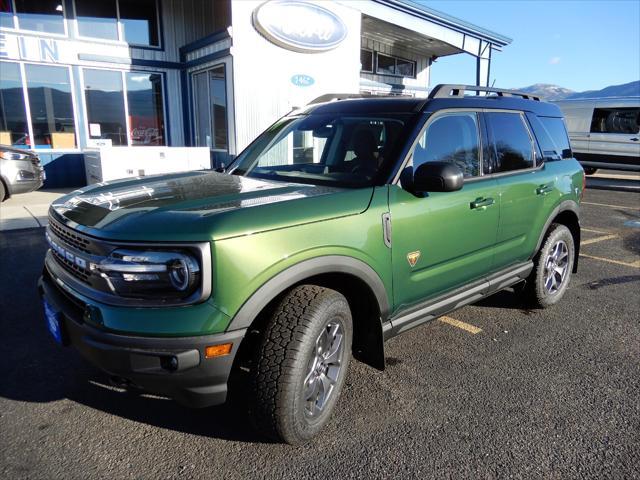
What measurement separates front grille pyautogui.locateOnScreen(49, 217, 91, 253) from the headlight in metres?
0.25

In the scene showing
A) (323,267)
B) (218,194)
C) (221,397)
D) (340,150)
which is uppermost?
(340,150)

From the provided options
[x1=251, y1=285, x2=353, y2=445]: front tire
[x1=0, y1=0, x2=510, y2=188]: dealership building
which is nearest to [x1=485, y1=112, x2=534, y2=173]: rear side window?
[x1=251, y1=285, x2=353, y2=445]: front tire

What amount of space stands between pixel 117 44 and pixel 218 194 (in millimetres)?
11475

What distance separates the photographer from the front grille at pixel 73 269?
2.32m

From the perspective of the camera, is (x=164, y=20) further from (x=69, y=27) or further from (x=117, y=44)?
(x=69, y=27)

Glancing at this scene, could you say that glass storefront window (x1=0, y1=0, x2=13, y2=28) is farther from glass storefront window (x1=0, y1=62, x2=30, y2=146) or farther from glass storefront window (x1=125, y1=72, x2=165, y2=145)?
glass storefront window (x1=125, y1=72, x2=165, y2=145)

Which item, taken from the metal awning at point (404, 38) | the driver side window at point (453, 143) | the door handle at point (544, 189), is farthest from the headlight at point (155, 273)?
the metal awning at point (404, 38)

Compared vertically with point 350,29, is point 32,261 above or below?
below

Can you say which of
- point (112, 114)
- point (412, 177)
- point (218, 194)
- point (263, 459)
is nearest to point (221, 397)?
point (263, 459)

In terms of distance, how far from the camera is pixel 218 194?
2713 mm

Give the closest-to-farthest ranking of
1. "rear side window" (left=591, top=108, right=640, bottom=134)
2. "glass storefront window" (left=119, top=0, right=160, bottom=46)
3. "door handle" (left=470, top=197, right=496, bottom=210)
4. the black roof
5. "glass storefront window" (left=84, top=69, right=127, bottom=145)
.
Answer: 1. the black roof
2. "door handle" (left=470, top=197, right=496, bottom=210)
3. "glass storefront window" (left=84, top=69, right=127, bottom=145)
4. "glass storefront window" (left=119, top=0, right=160, bottom=46)
5. "rear side window" (left=591, top=108, right=640, bottom=134)

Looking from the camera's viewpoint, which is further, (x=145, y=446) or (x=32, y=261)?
(x=32, y=261)

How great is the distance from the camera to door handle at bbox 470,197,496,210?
3.33m

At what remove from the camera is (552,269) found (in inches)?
178
